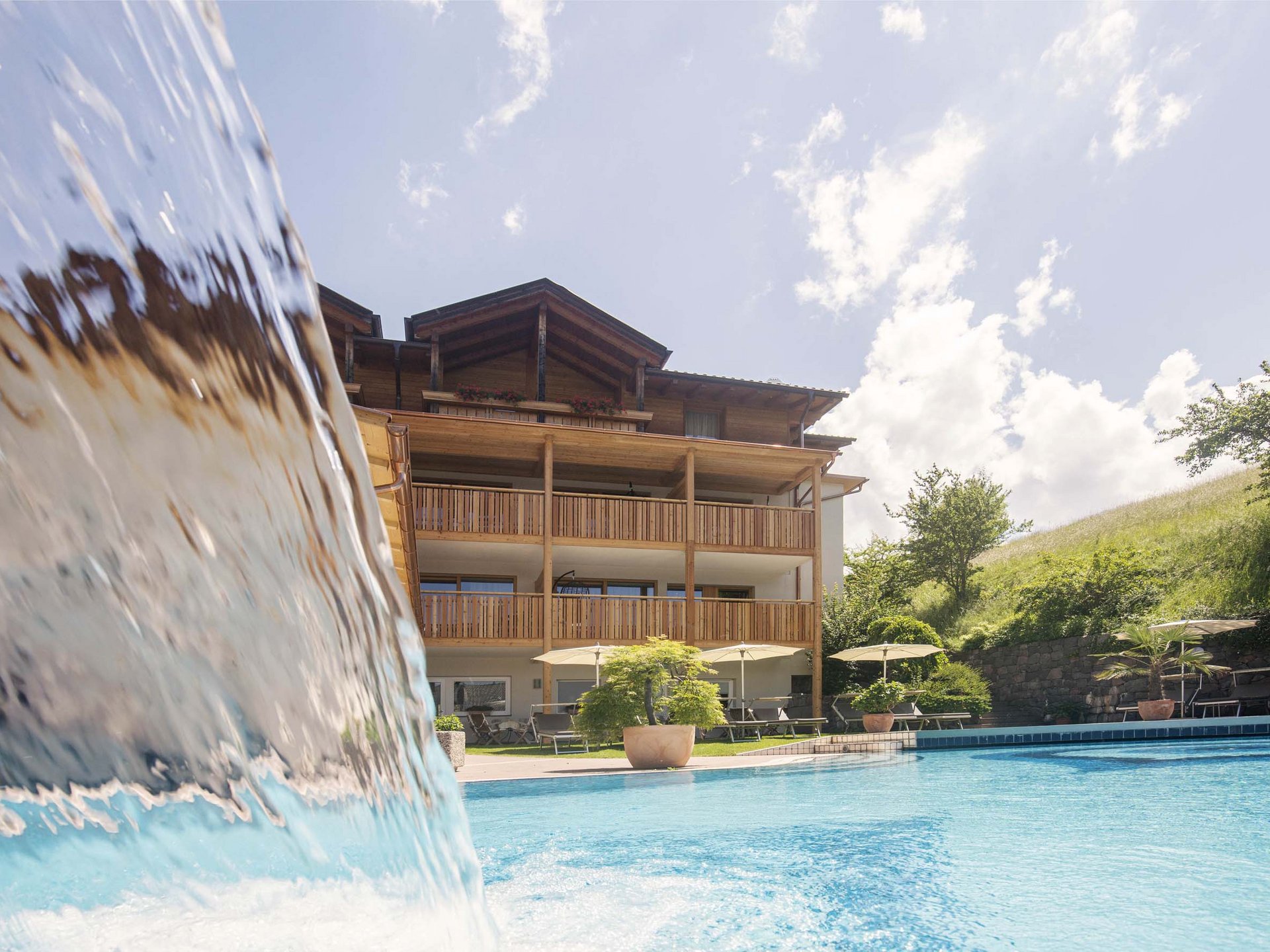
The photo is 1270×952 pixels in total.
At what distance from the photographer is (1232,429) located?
22109 millimetres

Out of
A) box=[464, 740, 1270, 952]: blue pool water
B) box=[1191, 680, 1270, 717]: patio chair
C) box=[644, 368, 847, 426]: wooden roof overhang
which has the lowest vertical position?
box=[464, 740, 1270, 952]: blue pool water

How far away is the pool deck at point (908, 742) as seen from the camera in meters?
11.7

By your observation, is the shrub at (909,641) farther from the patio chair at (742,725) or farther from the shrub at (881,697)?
the patio chair at (742,725)

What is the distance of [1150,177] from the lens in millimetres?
20625

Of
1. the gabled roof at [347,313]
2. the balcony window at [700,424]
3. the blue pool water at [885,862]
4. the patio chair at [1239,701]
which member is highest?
the gabled roof at [347,313]

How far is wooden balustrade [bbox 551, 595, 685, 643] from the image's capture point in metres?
17.6

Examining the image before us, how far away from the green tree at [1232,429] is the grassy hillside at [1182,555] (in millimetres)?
1400

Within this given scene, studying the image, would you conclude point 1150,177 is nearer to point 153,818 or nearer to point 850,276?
point 850,276

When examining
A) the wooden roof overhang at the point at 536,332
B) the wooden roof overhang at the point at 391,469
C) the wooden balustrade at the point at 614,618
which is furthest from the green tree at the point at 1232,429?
the wooden roof overhang at the point at 391,469

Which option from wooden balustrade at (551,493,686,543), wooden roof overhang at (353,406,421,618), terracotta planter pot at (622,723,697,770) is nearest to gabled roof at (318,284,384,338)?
wooden balustrade at (551,493,686,543)

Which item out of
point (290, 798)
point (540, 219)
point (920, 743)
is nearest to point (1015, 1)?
point (540, 219)

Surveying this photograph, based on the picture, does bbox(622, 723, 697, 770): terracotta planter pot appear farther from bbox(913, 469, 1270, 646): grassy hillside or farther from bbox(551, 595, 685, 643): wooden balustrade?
bbox(913, 469, 1270, 646): grassy hillside

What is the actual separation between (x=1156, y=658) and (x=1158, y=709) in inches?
39.6

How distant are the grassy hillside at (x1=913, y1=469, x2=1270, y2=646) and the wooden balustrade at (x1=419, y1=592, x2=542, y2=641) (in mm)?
10968
